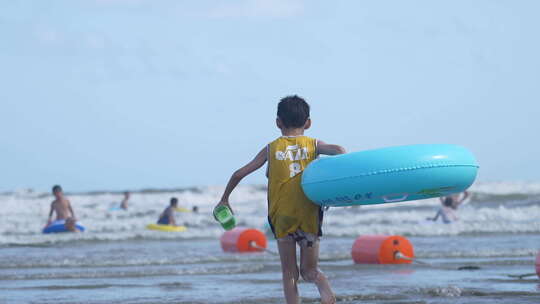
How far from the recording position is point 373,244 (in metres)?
11.7

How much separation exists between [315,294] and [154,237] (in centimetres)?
1377

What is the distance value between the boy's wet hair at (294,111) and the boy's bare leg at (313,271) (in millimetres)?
802

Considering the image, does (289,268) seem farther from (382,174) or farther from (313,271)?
(382,174)

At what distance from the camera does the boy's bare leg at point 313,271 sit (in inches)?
219

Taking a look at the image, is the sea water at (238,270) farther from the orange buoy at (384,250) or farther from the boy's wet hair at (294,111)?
the boy's wet hair at (294,111)

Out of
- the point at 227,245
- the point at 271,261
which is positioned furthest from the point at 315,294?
the point at 227,245

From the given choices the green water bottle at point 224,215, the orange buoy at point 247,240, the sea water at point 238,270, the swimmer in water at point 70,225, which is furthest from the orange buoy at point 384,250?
the swimmer in water at point 70,225

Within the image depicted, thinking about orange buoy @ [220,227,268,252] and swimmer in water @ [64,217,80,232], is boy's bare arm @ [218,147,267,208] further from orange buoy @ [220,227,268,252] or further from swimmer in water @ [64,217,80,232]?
swimmer in water @ [64,217,80,232]

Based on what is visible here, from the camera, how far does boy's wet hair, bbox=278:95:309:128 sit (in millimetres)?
5660

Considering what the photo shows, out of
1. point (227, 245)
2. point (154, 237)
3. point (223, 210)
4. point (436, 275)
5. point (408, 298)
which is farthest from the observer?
point (154, 237)

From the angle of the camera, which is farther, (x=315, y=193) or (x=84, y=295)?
(x=84, y=295)

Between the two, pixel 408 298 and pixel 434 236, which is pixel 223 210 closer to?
pixel 408 298

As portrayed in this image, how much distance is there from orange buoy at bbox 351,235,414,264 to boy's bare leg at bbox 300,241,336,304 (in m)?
5.97

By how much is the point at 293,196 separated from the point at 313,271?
0.51m
